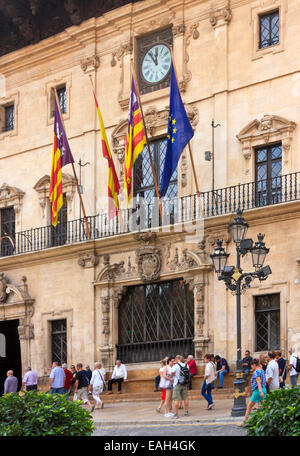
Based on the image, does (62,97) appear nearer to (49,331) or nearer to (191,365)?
(49,331)

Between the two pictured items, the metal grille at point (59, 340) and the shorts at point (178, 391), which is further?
the metal grille at point (59, 340)

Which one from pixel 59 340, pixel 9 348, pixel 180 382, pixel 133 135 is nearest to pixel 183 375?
pixel 180 382

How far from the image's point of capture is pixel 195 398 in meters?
26.3

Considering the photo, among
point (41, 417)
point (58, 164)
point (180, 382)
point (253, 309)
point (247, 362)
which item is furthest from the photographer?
point (58, 164)

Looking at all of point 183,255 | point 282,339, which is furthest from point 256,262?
point 183,255

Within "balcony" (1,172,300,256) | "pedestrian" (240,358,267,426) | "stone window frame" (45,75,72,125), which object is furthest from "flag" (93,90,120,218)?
"pedestrian" (240,358,267,426)

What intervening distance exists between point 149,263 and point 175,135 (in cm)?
464

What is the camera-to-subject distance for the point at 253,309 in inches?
1057

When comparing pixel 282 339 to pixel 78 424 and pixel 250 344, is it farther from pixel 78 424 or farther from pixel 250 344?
pixel 78 424

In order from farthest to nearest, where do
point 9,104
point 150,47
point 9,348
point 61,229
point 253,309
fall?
1. point 9,104
2. point 9,348
3. point 61,229
4. point 150,47
5. point 253,309

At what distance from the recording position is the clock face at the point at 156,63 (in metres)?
31.2

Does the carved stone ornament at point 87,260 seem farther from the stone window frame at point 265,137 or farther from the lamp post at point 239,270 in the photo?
the lamp post at point 239,270

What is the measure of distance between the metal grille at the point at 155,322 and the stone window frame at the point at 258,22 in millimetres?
7618

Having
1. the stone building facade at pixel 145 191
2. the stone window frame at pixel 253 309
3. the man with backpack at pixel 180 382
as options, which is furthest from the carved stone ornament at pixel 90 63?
the man with backpack at pixel 180 382
